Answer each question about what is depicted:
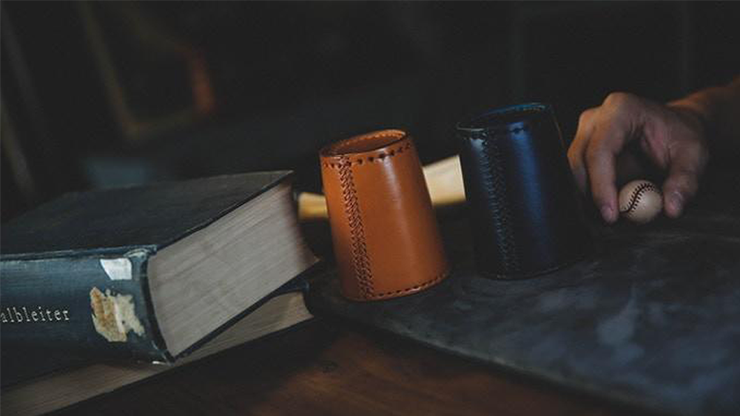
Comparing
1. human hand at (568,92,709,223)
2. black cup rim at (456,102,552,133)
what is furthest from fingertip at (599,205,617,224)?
black cup rim at (456,102,552,133)

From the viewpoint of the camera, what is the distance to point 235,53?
11.1 feet

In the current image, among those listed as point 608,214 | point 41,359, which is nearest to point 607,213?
point 608,214

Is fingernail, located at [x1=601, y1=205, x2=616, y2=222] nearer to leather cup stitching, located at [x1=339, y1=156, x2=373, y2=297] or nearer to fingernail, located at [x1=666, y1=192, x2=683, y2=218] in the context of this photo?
fingernail, located at [x1=666, y1=192, x2=683, y2=218]

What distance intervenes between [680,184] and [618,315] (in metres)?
0.31

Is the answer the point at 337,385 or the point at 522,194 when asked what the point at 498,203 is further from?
the point at 337,385

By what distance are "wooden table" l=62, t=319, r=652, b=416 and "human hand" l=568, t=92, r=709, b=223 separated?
31 centimetres

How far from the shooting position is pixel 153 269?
28.1 inches

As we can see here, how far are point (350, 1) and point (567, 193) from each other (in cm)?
319

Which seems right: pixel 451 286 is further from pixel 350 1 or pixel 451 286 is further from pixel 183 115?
pixel 350 1

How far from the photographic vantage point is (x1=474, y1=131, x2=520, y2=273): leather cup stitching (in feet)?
2.53

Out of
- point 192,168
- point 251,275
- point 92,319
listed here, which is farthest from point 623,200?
point 192,168

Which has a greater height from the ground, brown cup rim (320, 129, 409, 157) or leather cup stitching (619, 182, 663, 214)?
brown cup rim (320, 129, 409, 157)

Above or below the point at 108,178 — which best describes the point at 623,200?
above

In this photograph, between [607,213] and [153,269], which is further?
[607,213]
